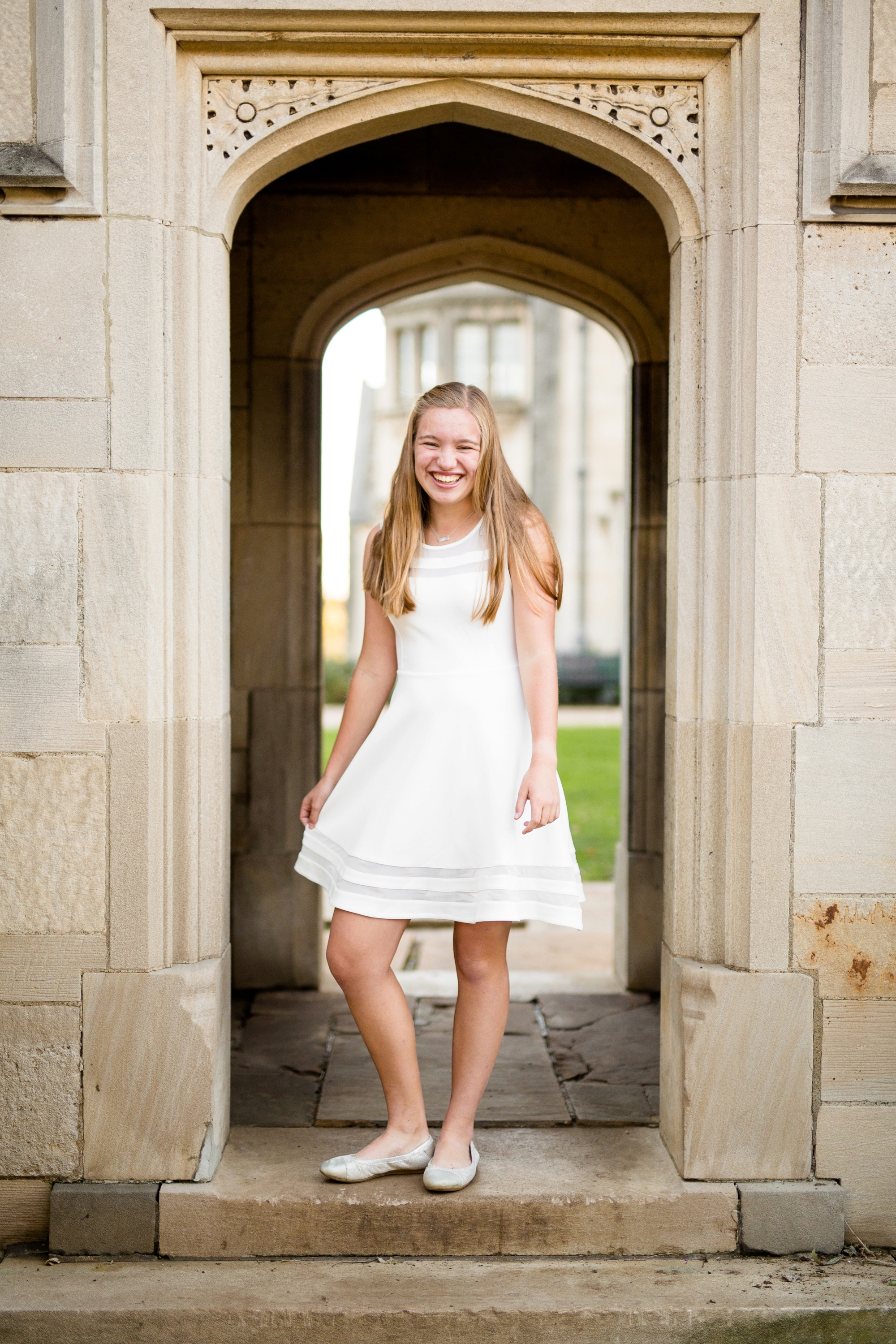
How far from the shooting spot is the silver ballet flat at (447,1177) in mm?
2791

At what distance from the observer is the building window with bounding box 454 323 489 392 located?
26.2 meters

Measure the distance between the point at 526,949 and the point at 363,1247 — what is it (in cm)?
285

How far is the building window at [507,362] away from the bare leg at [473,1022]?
23799 mm

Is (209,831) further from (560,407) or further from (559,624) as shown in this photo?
(560,407)

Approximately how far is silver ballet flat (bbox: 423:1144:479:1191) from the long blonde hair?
1.34m

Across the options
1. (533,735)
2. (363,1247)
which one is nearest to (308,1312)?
(363,1247)

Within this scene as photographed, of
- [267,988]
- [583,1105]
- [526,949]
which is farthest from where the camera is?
[526,949]

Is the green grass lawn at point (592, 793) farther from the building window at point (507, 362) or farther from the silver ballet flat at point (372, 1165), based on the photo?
the building window at point (507, 362)

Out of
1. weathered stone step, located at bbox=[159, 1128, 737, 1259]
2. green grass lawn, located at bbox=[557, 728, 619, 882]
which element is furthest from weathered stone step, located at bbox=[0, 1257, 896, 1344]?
green grass lawn, located at bbox=[557, 728, 619, 882]

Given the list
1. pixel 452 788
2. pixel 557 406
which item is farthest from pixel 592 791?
pixel 557 406

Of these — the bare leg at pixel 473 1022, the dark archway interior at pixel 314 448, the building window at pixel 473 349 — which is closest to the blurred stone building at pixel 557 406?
the building window at pixel 473 349

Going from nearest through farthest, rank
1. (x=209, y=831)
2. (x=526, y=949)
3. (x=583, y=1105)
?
(x=209, y=831) < (x=583, y=1105) < (x=526, y=949)

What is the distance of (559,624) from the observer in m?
23.2

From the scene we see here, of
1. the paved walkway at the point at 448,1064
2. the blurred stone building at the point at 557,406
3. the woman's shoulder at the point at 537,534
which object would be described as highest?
the blurred stone building at the point at 557,406
